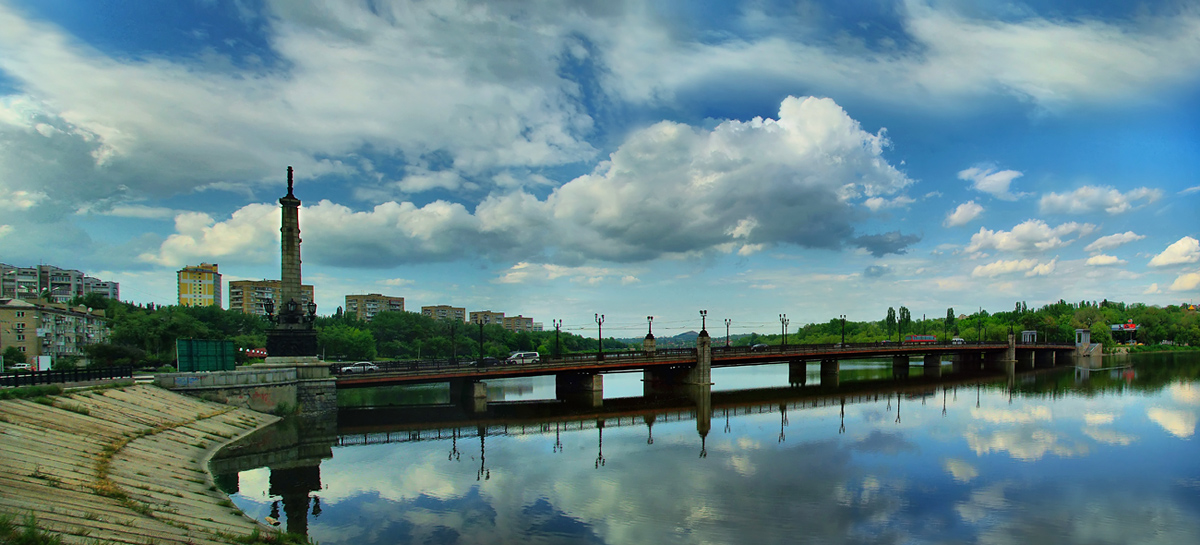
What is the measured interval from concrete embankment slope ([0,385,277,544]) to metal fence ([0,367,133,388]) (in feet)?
9.73

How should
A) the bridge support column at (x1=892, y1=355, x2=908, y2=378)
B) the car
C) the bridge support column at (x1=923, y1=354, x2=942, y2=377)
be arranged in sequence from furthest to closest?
the bridge support column at (x1=923, y1=354, x2=942, y2=377), the bridge support column at (x1=892, y1=355, x2=908, y2=378), the car

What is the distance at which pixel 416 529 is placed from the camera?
21.3 metres

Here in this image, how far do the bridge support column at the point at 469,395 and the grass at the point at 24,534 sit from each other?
133ft

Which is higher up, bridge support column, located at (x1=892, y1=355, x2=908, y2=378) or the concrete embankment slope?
the concrete embankment slope

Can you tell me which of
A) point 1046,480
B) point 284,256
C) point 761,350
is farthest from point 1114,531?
point 761,350

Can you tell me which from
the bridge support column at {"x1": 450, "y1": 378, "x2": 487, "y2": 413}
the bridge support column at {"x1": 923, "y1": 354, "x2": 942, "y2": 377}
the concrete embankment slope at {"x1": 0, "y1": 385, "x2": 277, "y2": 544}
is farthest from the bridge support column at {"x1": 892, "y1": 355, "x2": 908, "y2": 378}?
the concrete embankment slope at {"x1": 0, "y1": 385, "x2": 277, "y2": 544}

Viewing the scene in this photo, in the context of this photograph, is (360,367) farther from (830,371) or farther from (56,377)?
(830,371)

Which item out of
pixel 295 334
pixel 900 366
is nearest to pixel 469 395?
pixel 295 334

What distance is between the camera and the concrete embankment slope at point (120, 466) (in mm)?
14680

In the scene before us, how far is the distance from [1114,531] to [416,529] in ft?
75.9

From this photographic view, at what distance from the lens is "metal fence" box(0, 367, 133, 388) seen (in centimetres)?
3291

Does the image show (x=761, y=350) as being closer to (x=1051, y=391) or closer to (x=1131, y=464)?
(x=1051, y=391)

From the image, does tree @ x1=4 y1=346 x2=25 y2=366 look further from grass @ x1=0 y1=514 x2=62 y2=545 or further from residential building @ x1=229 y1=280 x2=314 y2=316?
residential building @ x1=229 y1=280 x2=314 y2=316

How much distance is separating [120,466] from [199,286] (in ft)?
565
